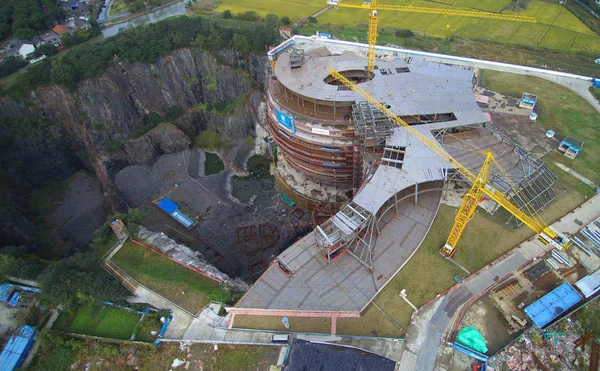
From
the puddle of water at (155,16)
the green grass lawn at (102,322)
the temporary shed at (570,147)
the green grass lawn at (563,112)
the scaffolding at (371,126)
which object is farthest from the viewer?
the puddle of water at (155,16)

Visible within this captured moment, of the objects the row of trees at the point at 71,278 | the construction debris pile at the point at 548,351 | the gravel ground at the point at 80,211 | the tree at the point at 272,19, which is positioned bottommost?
the gravel ground at the point at 80,211

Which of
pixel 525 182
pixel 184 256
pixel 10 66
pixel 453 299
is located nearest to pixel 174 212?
pixel 184 256

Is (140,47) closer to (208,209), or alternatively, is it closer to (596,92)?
(208,209)

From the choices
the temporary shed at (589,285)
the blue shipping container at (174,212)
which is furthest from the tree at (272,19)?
the temporary shed at (589,285)

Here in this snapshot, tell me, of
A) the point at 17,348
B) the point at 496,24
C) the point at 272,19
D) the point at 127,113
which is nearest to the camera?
the point at 17,348

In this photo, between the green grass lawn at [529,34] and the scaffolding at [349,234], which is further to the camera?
the green grass lawn at [529,34]

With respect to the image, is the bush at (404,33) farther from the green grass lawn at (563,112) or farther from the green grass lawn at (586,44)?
the green grass lawn at (586,44)

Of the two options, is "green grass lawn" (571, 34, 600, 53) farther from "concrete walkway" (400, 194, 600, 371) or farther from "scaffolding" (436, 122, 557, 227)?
"concrete walkway" (400, 194, 600, 371)

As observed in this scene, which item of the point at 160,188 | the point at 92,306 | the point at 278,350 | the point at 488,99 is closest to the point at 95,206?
the point at 160,188
